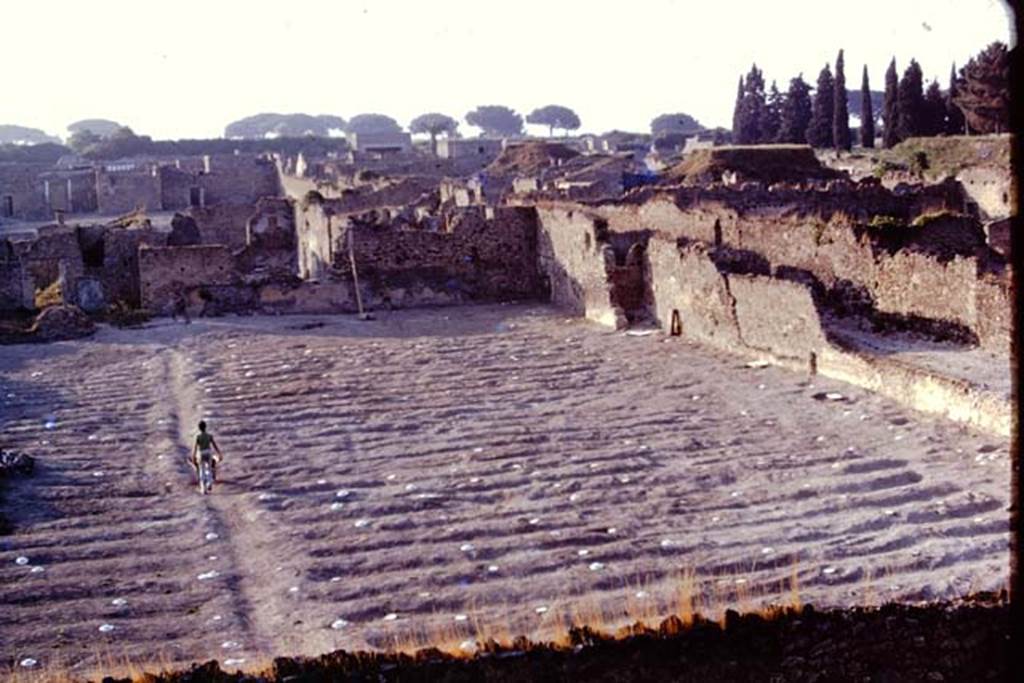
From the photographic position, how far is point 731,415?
14.8 metres

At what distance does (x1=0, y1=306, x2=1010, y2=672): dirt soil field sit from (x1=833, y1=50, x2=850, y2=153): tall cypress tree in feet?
113

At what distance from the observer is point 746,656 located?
20.9ft

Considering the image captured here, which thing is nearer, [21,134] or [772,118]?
[772,118]

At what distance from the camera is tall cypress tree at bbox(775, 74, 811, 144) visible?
184 ft

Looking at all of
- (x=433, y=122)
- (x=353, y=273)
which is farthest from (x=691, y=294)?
(x=433, y=122)

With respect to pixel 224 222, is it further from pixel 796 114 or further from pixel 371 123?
pixel 371 123

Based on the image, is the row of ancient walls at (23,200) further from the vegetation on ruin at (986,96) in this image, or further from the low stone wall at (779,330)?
the low stone wall at (779,330)

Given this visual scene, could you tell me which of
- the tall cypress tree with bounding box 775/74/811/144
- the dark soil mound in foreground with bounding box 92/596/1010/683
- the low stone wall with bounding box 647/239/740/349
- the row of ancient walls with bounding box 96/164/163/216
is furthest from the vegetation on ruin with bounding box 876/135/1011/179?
the dark soil mound in foreground with bounding box 92/596/1010/683

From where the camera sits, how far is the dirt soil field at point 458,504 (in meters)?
9.21

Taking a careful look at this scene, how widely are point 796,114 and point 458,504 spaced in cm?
4824

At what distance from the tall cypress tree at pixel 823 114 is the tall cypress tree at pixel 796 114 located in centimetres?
183

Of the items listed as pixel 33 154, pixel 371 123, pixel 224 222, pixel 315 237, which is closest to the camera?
pixel 315 237

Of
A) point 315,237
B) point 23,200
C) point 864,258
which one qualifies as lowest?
point 864,258

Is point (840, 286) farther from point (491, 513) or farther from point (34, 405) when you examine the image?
point (34, 405)
